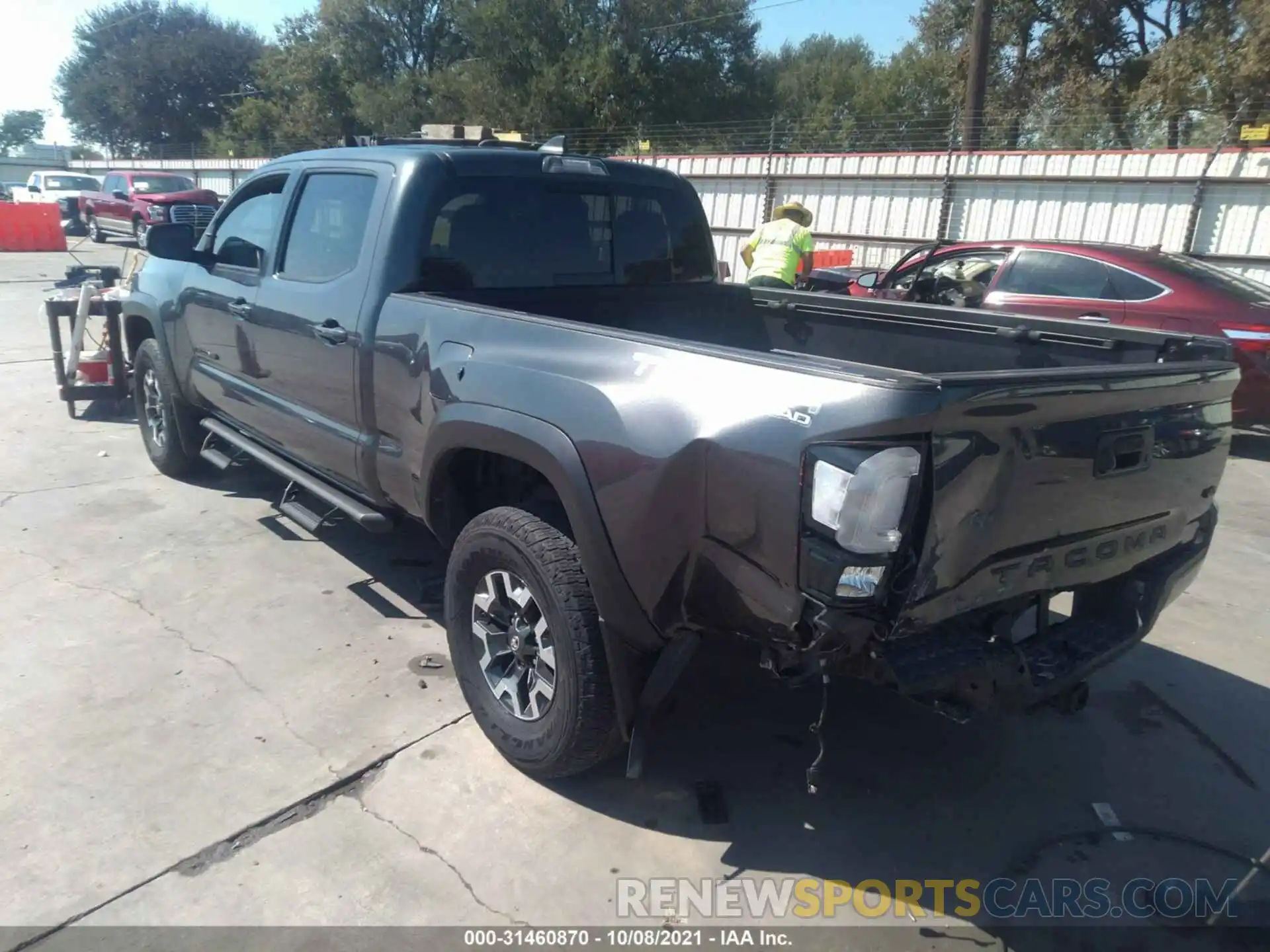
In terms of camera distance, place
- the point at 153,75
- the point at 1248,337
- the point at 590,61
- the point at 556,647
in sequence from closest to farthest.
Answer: the point at 556,647 < the point at 1248,337 < the point at 590,61 < the point at 153,75

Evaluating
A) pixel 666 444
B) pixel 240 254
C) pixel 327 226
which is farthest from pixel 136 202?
pixel 666 444

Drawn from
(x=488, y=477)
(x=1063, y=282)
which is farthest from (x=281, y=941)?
(x=1063, y=282)

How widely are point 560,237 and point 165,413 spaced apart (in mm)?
3213

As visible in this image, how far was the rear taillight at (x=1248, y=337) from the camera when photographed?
7105mm

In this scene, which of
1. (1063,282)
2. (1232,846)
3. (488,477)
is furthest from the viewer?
(1063,282)

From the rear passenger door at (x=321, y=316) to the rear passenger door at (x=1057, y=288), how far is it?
5626mm

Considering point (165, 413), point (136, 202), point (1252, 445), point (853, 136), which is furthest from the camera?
point (853, 136)

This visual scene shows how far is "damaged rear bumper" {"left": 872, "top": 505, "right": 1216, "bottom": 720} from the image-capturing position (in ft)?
7.74

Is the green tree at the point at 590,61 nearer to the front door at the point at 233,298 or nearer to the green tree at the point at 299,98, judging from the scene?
the green tree at the point at 299,98

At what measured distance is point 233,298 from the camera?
15.3ft

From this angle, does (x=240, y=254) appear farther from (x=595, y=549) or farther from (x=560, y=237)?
(x=595, y=549)

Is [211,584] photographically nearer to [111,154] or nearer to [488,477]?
[488,477]

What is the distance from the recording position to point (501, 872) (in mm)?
2713

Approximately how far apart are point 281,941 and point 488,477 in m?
1.62
